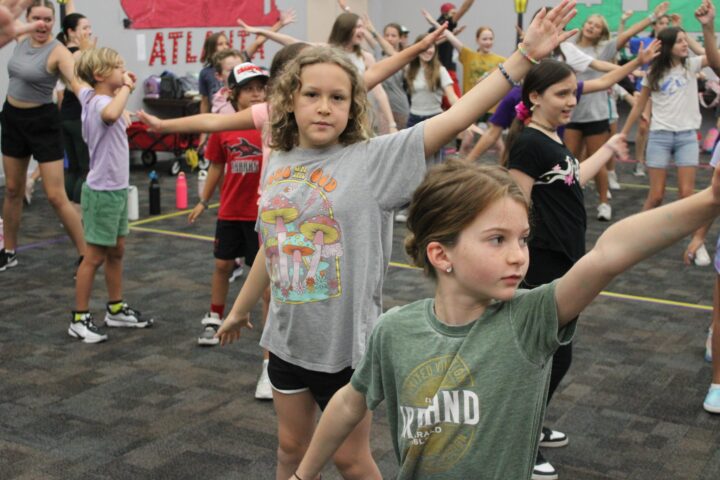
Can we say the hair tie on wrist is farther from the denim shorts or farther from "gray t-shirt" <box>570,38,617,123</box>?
"gray t-shirt" <box>570,38,617,123</box>

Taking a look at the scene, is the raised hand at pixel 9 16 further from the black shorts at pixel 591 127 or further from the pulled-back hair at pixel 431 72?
the black shorts at pixel 591 127

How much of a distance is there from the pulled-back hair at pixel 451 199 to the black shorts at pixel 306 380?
31.6 inches

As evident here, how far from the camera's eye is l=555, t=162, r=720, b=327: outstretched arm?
1.64m

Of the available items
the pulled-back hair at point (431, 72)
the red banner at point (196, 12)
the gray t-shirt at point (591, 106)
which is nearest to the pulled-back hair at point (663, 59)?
the gray t-shirt at point (591, 106)

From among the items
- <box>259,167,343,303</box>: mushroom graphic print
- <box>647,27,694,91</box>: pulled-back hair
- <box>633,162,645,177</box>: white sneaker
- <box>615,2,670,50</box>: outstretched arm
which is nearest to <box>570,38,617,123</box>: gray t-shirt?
<box>615,2,670,50</box>: outstretched arm

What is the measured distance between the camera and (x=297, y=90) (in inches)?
109

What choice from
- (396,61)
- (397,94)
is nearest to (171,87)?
(397,94)

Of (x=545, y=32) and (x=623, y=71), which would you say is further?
(x=623, y=71)

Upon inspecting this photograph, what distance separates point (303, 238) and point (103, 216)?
307 cm

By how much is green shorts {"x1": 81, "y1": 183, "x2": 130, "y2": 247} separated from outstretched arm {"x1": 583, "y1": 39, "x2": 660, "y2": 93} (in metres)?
2.90

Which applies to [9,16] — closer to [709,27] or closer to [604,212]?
[709,27]

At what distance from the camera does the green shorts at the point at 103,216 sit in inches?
218

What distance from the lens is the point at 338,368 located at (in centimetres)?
280

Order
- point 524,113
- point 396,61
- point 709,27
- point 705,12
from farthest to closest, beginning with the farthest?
1. point 709,27
2. point 705,12
3. point 524,113
4. point 396,61
